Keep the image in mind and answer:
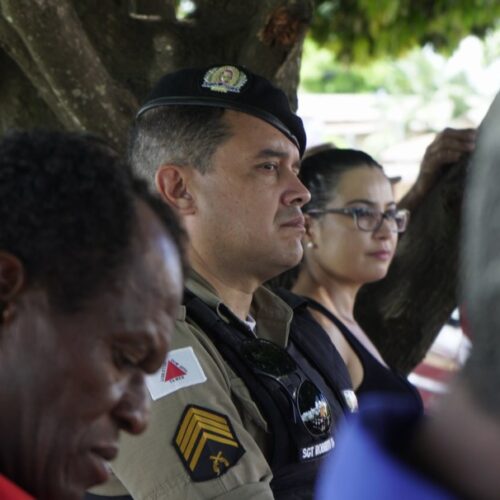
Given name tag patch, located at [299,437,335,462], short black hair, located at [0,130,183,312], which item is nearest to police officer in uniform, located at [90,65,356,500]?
name tag patch, located at [299,437,335,462]

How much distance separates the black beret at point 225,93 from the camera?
3078 millimetres

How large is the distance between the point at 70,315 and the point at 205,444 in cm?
92

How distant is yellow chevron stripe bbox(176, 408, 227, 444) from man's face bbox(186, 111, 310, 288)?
2.16 ft

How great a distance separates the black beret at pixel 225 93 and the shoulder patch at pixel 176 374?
873 mm

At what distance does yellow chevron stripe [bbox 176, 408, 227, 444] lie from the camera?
2334 mm

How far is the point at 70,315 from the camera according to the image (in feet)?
4.88

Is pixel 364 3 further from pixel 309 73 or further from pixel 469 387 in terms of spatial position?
pixel 309 73

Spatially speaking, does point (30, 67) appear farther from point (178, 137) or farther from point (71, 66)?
point (178, 137)

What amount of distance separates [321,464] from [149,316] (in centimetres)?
118

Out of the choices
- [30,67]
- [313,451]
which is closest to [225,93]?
[30,67]

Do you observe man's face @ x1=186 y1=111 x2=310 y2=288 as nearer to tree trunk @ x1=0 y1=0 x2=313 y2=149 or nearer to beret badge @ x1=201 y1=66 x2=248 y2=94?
beret badge @ x1=201 y1=66 x2=248 y2=94

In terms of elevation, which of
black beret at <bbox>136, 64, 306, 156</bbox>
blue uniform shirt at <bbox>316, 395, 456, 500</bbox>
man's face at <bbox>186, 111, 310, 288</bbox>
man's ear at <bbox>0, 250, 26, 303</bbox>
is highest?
blue uniform shirt at <bbox>316, 395, 456, 500</bbox>

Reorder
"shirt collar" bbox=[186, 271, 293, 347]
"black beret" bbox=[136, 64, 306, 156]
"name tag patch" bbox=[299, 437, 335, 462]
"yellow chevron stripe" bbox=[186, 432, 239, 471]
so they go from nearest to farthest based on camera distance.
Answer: "yellow chevron stripe" bbox=[186, 432, 239, 471] → "name tag patch" bbox=[299, 437, 335, 462] → "shirt collar" bbox=[186, 271, 293, 347] → "black beret" bbox=[136, 64, 306, 156]

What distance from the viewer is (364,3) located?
5.19 meters
